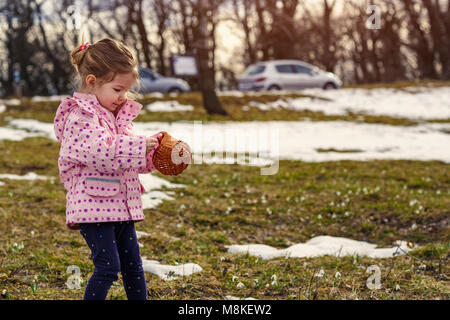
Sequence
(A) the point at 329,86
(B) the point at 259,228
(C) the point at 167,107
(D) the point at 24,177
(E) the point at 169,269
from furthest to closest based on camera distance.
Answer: (A) the point at 329,86, (C) the point at 167,107, (D) the point at 24,177, (B) the point at 259,228, (E) the point at 169,269

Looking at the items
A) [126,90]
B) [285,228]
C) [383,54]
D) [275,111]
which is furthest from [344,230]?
[383,54]

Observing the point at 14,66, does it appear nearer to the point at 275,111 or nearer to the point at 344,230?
the point at 275,111

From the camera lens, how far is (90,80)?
313 cm

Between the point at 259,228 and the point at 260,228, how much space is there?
0.01 metres

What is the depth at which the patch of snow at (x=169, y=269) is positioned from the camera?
15.2 feet

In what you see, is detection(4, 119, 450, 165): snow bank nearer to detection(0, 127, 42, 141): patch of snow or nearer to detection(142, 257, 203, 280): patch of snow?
detection(0, 127, 42, 141): patch of snow

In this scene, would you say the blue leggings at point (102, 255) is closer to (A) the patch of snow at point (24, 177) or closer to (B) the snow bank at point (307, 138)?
(A) the patch of snow at point (24, 177)

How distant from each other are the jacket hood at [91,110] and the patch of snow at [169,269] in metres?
1.80

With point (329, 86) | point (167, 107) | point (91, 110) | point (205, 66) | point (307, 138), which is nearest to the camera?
point (91, 110)

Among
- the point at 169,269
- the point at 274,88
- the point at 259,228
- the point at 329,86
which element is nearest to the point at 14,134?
the point at 259,228

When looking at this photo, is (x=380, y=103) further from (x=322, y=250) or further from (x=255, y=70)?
(x=322, y=250)

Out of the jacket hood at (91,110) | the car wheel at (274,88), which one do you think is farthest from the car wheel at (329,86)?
the jacket hood at (91,110)

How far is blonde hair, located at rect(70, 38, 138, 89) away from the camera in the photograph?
309 cm

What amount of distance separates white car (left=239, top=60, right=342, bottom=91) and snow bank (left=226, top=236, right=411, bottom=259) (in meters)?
19.2
